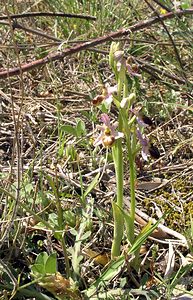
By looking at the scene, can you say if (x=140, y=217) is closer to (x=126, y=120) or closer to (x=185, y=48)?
(x=126, y=120)

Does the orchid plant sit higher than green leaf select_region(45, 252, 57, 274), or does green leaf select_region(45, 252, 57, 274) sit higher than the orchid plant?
the orchid plant

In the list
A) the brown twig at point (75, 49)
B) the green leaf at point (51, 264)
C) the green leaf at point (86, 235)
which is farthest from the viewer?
the brown twig at point (75, 49)

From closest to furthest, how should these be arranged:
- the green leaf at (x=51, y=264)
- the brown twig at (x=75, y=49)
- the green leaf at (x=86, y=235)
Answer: the green leaf at (x=51, y=264) → the green leaf at (x=86, y=235) → the brown twig at (x=75, y=49)

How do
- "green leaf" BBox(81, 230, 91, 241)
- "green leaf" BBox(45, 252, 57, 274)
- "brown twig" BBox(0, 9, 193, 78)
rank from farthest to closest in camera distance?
"brown twig" BBox(0, 9, 193, 78), "green leaf" BBox(81, 230, 91, 241), "green leaf" BBox(45, 252, 57, 274)

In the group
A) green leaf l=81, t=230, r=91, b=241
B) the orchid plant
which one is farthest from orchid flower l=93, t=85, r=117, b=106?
green leaf l=81, t=230, r=91, b=241

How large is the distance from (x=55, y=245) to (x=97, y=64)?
1.04 metres

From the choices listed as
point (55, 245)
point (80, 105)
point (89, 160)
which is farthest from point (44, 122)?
point (55, 245)

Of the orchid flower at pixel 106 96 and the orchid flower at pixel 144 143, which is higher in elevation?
the orchid flower at pixel 106 96

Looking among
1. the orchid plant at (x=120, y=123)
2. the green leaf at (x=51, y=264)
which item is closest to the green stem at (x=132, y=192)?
the orchid plant at (x=120, y=123)

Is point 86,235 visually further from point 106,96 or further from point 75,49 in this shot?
point 75,49

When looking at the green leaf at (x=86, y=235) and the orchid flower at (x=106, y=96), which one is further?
the green leaf at (x=86, y=235)

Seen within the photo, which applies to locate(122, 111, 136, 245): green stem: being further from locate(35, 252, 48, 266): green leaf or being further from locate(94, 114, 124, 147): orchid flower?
locate(35, 252, 48, 266): green leaf

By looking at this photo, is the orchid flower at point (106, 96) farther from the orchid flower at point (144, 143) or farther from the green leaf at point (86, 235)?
the green leaf at point (86, 235)

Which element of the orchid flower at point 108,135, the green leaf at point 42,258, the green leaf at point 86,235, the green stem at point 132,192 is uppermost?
the orchid flower at point 108,135
